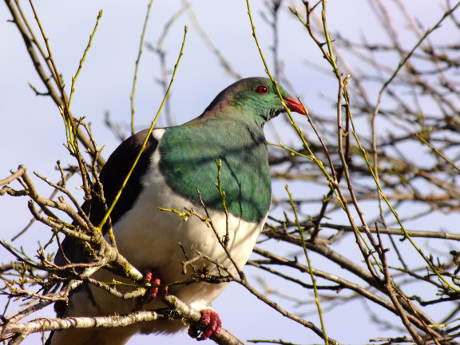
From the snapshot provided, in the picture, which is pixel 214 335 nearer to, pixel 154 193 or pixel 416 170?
pixel 154 193

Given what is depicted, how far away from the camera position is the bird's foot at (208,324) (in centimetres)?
395

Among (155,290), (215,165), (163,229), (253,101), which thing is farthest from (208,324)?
(253,101)

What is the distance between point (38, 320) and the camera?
2.64 m

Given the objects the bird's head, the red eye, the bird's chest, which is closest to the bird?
the bird's chest

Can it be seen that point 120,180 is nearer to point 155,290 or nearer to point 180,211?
point 180,211

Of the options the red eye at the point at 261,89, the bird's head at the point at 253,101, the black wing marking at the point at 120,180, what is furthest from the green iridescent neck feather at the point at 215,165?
the red eye at the point at 261,89

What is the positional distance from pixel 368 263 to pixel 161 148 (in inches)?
55.3

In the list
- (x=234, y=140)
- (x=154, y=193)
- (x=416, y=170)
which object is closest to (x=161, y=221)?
(x=154, y=193)

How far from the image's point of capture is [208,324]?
396 cm

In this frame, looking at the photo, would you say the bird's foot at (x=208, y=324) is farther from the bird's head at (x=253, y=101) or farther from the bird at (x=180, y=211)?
the bird's head at (x=253, y=101)

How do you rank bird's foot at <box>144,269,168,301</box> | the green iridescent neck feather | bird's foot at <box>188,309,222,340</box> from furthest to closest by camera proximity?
1. bird's foot at <box>188,309,222,340</box>
2. the green iridescent neck feather
3. bird's foot at <box>144,269,168,301</box>

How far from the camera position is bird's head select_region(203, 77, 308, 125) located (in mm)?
4530

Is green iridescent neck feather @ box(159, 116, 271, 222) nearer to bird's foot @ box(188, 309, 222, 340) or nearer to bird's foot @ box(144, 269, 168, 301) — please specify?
bird's foot @ box(144, 269, 168, 301)

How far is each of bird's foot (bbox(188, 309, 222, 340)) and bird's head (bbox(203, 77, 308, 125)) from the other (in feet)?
3.69
